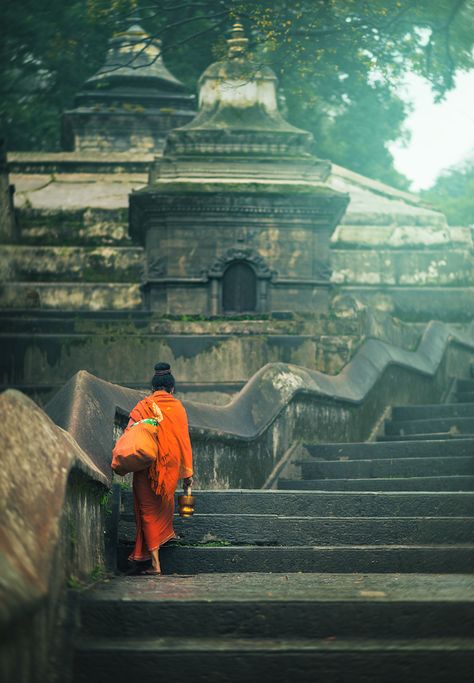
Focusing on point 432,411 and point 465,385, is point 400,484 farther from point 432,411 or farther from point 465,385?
point 465,385

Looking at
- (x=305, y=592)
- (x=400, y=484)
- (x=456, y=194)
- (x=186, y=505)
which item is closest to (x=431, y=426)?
(x=400, y=484)

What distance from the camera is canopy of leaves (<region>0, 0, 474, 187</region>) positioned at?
59.0 feet

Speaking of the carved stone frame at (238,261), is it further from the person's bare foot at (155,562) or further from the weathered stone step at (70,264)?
the person's bare foot at (155,562)

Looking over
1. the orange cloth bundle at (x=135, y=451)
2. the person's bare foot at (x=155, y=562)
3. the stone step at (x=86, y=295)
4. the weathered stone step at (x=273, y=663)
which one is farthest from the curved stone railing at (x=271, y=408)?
the stone step at (x=86, y=295)

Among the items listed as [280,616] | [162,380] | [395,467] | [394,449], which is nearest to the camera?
[280,616]

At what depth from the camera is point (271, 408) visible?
A: 11.3 meters

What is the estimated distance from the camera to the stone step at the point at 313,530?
7668 mm

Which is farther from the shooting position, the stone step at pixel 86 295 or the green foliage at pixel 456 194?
the green foliage at pixel 456 194

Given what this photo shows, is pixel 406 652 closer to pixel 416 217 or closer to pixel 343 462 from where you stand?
pixel 343 462

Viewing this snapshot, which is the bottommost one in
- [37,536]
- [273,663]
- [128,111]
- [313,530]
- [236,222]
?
[273,663]

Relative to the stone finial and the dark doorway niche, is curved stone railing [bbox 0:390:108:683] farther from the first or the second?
the dark doorway niche

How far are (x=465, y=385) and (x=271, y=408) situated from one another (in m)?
5.51

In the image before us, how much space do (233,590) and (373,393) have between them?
7656 millimetres

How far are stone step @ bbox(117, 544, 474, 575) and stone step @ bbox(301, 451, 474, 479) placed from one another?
7.73 ft
